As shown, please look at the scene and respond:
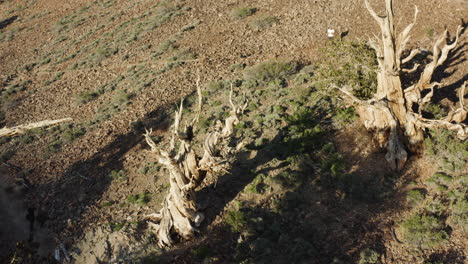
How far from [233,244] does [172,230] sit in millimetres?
2215

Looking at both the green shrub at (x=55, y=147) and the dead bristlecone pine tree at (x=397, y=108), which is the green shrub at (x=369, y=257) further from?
the green shrub at (x=55, y=147)

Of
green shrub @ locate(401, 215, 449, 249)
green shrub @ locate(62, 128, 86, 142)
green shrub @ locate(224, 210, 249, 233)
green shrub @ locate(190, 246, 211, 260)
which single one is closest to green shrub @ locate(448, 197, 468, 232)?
green shrub @ locate(401, 215, 449, 249)

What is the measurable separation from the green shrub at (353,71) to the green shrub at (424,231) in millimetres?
5845

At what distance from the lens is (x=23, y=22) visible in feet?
121

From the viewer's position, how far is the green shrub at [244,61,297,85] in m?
21.0

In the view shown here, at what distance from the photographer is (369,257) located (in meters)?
11.6

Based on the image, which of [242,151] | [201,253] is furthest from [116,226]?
[242,151]

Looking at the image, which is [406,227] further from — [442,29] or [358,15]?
[358,15]

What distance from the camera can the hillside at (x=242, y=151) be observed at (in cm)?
1273

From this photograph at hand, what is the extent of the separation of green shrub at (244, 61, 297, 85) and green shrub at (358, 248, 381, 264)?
11.3 m

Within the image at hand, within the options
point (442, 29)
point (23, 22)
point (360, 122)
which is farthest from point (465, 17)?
point (23, 22)

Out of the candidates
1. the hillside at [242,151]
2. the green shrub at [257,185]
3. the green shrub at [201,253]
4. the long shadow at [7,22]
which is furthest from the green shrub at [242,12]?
the long shadow at [7,22]

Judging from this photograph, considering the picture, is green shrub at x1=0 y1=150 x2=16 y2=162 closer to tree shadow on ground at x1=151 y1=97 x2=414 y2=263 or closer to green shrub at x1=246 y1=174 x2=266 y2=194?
tree shadow on ground at x1=151 y1=97 x2=414 y2=263

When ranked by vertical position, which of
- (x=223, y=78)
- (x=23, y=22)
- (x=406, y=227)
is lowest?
(x=406, y=227)
